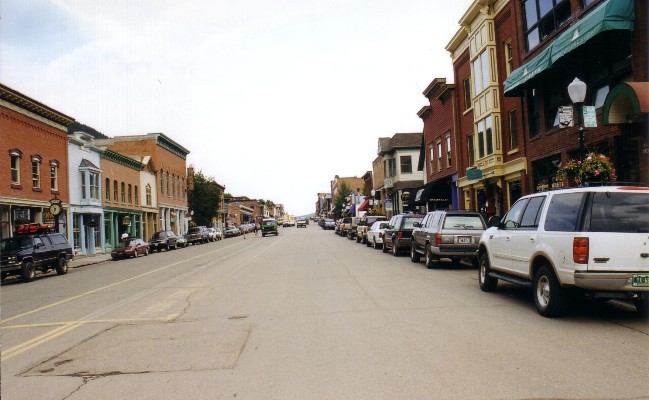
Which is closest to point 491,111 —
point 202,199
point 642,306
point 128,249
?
point 642,306

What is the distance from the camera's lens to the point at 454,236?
52.1ft

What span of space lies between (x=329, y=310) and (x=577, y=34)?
434 inches

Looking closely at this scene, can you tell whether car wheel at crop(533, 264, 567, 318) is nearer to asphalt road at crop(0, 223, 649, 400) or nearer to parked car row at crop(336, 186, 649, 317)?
parked car row at crop(336, 186, 649, 317)

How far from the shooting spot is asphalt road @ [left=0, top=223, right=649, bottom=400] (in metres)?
5.21

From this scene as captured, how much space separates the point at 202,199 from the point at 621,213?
66.2m

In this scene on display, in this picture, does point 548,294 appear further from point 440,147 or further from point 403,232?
point 440,147

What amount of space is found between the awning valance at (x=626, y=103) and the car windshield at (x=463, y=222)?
4.41 m

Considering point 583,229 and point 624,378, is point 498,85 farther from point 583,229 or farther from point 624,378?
point 624,378

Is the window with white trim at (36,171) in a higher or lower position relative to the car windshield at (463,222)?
higher

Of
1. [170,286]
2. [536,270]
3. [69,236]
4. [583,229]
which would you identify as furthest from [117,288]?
[69,236]

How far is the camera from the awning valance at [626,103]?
39.5ft

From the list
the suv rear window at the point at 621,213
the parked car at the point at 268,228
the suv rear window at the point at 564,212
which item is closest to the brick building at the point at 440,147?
the suv rear window at the point at 564,212

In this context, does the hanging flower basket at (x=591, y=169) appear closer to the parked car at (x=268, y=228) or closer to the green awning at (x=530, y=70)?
the green awning at (x=530, y=70)

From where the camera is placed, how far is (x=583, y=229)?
7762mm
